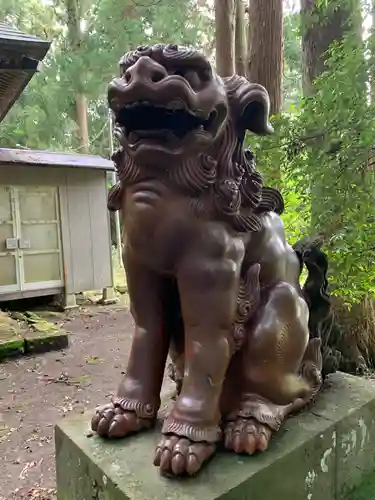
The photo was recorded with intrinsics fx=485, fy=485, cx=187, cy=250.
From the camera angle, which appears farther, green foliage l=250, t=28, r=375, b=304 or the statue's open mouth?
green foliage l=250, t=28, r=375, b=304

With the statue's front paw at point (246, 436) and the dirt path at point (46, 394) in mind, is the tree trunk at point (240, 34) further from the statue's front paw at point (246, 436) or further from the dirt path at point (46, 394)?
the statue's front paw at point (246, 436)

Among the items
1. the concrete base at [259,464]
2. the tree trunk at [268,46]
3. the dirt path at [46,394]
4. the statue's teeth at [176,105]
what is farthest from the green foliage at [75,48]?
the concrete base at [259,464]

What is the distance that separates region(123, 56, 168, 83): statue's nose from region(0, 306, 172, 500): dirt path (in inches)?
70.3

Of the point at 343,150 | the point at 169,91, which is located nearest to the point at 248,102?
the point at 169,91

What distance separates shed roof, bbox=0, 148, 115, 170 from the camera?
5.92m

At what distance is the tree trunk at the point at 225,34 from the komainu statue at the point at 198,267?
2657 mm

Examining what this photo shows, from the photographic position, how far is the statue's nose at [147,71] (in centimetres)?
98

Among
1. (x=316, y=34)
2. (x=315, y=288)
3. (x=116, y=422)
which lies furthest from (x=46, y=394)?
(x=316, y=34)

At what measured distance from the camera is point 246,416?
3.80 ft

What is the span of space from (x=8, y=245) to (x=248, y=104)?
18.2 feet

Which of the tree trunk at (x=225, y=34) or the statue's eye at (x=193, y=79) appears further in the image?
the tree trunk at (x=225, y=34)

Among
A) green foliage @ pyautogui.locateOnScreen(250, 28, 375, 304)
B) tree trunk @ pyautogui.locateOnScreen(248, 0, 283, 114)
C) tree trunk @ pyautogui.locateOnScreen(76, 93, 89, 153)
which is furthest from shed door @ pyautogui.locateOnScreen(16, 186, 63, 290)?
green foliage @ pyautogui.locateOnScreen(250, 28, 375, 304)

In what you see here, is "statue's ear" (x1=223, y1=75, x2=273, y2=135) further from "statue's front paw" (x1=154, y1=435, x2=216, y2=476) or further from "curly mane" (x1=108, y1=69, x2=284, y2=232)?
"statue's front paw" (x1=154, y1=435, x2=216, y2=476)

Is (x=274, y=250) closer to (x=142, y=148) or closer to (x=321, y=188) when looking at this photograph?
(x=142, y=148)
